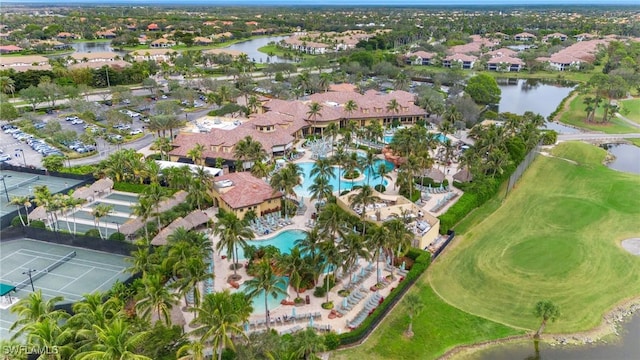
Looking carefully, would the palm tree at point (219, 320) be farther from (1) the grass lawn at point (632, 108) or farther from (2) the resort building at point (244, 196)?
(1) the grass lawn at point (632, 108)

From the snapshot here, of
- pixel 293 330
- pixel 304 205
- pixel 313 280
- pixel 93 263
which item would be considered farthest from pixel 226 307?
pixel 304 205

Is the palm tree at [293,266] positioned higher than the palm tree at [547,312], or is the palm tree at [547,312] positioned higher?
the palm tree at [293,266]

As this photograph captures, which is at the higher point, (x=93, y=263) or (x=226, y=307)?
(x=226, y=307)

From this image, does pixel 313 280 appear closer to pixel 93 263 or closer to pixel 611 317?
pixel 93 263

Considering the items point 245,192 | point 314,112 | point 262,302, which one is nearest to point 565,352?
point 262,302

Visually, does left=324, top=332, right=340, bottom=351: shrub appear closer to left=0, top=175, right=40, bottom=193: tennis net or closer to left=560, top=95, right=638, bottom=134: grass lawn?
left=0, top=175, right=40, bottom=193: tennis net

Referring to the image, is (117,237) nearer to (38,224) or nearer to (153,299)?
(38,224)

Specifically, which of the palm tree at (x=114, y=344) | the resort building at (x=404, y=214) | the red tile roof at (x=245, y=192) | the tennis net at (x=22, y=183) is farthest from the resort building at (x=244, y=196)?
the palm tree at (x=114, y=344)
